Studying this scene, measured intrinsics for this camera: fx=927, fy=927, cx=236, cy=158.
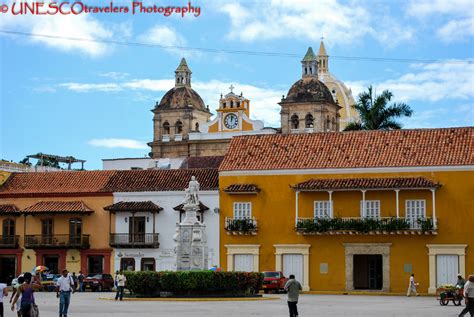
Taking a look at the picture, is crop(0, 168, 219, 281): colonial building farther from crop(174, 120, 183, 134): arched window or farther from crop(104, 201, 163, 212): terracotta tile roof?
crop(174, 120, 183, 134): arched window

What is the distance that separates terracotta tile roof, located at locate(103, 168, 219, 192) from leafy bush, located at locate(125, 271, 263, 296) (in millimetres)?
15607

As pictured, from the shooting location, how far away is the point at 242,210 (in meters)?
50.0

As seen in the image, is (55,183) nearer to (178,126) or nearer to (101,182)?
(101,182)

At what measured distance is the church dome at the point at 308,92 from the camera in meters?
94.8

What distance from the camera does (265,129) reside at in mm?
93062

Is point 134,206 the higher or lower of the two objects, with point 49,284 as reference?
higher

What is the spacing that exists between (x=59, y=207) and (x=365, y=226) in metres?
18.3

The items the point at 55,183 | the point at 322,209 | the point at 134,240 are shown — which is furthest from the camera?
the point at 55,183

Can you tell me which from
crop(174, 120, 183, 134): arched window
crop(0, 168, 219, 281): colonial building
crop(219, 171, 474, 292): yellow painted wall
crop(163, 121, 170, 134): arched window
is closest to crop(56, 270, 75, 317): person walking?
crop(219, 171, 474, 292): yellow painted wall

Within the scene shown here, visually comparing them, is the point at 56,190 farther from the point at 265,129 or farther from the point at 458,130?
the point at 265,129

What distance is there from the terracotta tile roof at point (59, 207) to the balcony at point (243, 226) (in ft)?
30.1

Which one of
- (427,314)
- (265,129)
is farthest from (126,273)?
(265,129)

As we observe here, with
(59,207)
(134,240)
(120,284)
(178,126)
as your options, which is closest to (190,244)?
(120,284)

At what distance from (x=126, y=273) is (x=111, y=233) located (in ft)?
54.6
